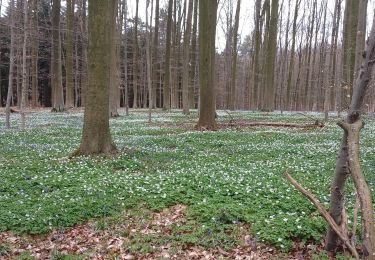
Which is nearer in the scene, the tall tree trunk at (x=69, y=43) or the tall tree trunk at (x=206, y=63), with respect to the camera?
the tall tree trunk at (x=206, y=63)

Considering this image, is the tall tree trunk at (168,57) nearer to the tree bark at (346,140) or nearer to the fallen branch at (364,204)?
the tree bark at (346,140)

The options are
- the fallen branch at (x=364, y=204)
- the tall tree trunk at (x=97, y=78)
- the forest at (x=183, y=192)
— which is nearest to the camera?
the fallen branch at (x=364, y=204)

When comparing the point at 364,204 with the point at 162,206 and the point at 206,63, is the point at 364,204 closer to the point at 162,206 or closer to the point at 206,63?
the point at 162,206

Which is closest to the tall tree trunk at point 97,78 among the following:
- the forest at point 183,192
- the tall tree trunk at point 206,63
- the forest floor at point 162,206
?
the forest at point 183,192

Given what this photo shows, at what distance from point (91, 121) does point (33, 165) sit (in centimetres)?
231

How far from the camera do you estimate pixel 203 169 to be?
1013 centimetres

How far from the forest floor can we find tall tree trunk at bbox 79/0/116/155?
2.60 feet

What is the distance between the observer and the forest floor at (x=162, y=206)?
Answer: 5.96 m

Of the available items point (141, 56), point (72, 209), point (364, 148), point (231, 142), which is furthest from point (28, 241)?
point (141, 56)

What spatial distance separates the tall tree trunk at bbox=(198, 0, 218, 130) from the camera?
19.7m

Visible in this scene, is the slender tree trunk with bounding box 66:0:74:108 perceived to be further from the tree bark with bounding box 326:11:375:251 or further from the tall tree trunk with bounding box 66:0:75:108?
the tree bark with bounding box 326:11:375:251

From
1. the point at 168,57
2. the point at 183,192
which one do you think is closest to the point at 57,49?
the point at 168,57

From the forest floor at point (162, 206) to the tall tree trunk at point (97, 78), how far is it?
2.60 ft

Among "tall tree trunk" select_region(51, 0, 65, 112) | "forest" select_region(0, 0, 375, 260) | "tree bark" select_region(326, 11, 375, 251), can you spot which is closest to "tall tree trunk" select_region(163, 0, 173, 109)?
"tall tree trunk" select_region(51, 0, 65, 112)
